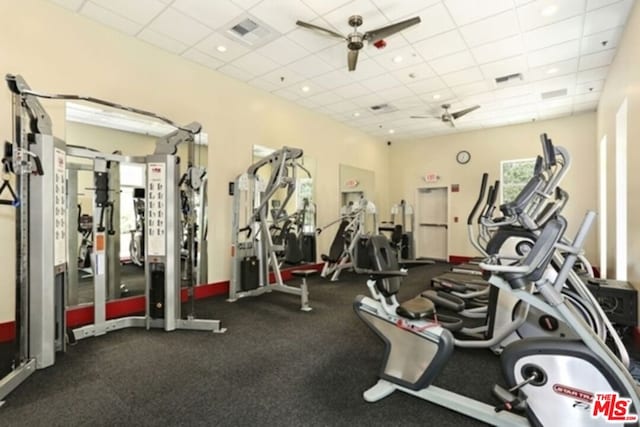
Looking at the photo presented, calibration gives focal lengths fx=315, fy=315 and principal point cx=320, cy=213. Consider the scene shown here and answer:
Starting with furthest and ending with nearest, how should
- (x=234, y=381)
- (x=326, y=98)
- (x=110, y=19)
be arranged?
(x=326, y=98) → (x=110, y=19) → (x=234, y=381)

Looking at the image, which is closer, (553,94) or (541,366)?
(541,366)

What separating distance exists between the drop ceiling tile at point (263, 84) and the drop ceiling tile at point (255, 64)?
0.97 ft

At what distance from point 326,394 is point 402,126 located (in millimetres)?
7301

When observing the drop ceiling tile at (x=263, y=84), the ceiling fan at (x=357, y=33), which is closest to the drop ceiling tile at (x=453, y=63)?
the ceiling fan at (x=357, y=33)

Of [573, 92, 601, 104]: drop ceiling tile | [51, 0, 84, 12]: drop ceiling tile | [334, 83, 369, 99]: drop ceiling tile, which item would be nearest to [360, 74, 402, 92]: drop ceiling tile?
[334, 83, 369, 99]: drop ceiling tile

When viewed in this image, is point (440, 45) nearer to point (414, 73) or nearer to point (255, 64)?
point (414, 73)

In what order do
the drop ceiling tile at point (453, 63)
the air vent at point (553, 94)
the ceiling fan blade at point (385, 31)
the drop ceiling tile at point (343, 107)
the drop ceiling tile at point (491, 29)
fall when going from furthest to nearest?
the drop ceiling tile at point (343, 107), the air vent at point (553, 94), the drop ceiling tile at point (453, 63), the drop ceiling tile at point (491, 29), the ceiling fan blade at point (385, 31)

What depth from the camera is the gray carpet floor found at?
6.98ft

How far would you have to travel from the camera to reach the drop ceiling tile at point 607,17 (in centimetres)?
354

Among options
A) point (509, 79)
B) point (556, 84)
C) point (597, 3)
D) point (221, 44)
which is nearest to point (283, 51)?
point (221, 44)

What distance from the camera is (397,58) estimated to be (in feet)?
15.6

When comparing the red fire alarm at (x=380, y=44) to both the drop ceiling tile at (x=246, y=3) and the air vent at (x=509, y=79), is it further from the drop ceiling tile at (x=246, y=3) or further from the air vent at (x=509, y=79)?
the air vent at (x=509, y=79)

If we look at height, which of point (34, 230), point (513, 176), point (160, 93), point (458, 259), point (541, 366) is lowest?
point (458, 259)

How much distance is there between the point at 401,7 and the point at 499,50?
6.15ft
